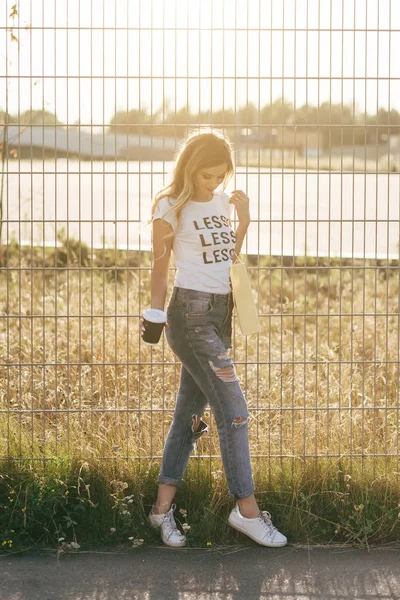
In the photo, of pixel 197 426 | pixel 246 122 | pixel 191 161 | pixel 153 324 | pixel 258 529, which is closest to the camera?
pixel 153 324

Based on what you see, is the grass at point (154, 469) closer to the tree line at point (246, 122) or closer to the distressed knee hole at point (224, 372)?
the distressed knee hole at point (224, 372)

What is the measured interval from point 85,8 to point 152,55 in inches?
16.3

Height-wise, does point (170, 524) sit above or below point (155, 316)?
below

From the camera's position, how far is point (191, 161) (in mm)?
4059

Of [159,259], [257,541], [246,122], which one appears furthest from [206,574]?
[246,122]

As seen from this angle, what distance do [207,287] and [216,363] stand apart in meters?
0.33

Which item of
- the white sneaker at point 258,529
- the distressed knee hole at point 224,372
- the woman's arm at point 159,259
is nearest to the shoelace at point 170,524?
the white sneaker at point 258,529

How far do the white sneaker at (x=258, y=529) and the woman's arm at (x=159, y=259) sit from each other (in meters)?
1.04

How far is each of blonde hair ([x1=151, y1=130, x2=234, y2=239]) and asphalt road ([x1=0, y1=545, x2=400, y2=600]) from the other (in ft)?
4.75

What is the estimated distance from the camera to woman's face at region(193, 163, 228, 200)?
408 centimetres

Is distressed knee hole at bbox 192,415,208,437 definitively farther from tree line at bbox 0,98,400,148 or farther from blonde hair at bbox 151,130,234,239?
tree line at bbox 0,98,400,148

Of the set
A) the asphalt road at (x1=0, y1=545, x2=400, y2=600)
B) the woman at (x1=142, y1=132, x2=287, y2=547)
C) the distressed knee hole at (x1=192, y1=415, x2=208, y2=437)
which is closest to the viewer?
the asphalt road at (x1=0, y1=545, x2=400, y2=600)

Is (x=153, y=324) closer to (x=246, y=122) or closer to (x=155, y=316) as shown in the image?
(x=155, y=316)

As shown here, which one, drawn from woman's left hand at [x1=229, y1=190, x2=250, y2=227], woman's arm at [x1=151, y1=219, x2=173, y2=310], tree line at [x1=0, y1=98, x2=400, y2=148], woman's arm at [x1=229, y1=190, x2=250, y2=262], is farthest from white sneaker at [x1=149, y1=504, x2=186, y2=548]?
tree line at [x1=0, y1=98, x2=400, y2=148]
